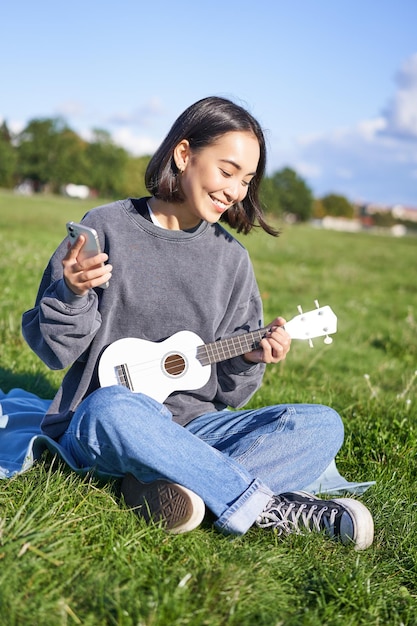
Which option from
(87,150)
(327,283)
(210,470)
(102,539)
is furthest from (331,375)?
(87,150)

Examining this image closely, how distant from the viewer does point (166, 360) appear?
12.5 ft

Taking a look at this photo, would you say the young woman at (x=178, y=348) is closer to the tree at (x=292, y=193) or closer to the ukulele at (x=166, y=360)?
the ukulele at (x=166, y=360)

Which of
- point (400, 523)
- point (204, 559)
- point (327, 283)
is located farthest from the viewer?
point (327, 283)

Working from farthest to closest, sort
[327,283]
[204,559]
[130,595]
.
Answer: [327,283]
[204,559]
[130,595]

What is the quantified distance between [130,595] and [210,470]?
86 cm

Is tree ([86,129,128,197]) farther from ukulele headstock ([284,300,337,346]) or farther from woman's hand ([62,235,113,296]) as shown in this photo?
woman's hand ([62,235,113,296])

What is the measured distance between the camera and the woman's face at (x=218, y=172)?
3.83 m

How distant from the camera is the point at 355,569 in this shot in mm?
2996

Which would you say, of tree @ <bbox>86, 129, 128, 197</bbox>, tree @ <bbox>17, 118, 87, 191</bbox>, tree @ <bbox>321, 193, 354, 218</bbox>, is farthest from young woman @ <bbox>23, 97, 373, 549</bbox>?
tree @ <bbox>321, 193, 354, 218</bbox>

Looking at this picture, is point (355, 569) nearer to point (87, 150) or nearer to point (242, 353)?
point (242, 353)

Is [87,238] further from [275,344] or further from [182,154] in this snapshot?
[275,344]

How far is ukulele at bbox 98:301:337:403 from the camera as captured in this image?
367 centimetres

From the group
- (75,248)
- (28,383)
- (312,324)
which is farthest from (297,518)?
(28,383)

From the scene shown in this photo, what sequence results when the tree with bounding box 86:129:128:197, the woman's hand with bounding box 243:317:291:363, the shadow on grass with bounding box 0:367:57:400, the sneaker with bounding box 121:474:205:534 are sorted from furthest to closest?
the tree with bounding box 86:129:128:197 → the shadow on grass with bounding box 0:367:57:400 → the woman's hand with bounding box 243:317:291:363 → the sneaker with bounding box 121:474:205:534
